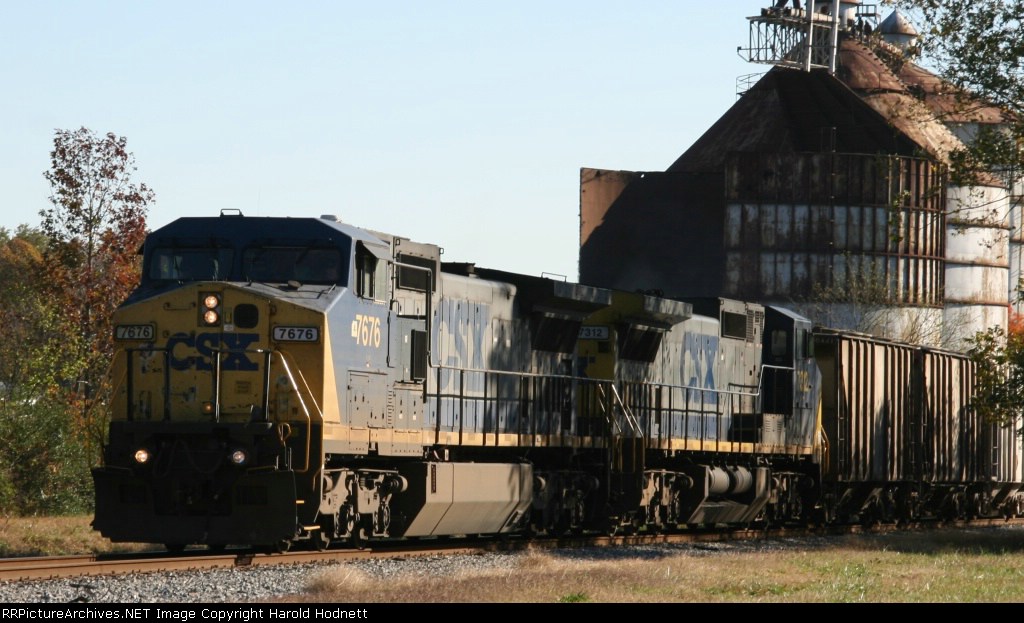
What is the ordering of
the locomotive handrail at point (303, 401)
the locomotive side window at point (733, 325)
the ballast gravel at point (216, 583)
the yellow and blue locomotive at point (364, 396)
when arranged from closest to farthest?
1. the ballast gravel at point (216, 583)
2. the locomotive handrail at point (303, 401)
3. the yellow and blue locomotive at point (364, 396)
4. the locomotive side window at point (733, 325)

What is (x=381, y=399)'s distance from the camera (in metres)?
17.0

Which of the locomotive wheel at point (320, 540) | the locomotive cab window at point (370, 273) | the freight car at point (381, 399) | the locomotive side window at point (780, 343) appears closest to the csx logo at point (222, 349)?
the freight car at point (381, 399)

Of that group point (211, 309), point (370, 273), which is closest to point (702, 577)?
point (370, 273)

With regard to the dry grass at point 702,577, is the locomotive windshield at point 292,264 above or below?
above

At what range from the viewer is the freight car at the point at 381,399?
1559cm

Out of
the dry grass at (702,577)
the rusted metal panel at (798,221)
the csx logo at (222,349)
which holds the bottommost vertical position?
the dry grass at (702,577)

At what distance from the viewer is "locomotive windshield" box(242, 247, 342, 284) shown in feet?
53.3

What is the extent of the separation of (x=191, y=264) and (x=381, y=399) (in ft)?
8.54

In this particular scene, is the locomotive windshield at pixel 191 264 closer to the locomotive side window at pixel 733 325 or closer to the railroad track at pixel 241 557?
the railroad track at pixel 241 557

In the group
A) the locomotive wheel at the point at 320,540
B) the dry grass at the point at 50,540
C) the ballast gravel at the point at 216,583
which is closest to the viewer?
the ballast gravel at the point at 216,583

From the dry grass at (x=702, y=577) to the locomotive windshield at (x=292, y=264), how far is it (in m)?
3.53

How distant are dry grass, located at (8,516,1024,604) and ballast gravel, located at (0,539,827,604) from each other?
41cm

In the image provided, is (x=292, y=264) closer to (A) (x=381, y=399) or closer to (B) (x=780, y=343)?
(A) (x=381, y=399)
